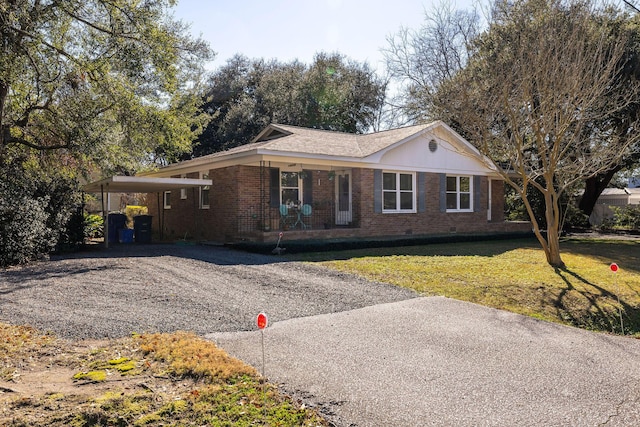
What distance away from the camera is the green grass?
334 inches

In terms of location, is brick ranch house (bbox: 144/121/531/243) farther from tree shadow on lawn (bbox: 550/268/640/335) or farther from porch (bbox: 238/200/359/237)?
tree shadow on lawn (bbox: 550/268/640/335)

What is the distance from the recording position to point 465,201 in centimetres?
2177

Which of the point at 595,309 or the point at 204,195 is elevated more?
the point at 204,195

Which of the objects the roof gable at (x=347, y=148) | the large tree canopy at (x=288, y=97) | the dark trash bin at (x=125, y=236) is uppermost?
the large tree canopy at (x=288, y=97)

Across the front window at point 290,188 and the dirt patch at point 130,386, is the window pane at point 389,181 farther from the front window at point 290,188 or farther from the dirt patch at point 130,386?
the dirt patch at point 130,386

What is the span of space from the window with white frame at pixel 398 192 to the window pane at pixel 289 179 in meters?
3.54

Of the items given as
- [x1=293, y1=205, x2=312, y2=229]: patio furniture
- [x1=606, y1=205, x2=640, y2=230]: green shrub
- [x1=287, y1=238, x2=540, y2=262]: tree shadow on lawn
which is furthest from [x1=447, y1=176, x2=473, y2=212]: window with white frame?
[x1=606, y1=205, x2=640, y2=230]: green shrub

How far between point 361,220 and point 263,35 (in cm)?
720

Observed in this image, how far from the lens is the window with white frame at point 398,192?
62.0ft

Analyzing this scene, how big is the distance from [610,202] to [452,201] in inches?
869

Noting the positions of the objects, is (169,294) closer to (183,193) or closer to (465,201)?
(183,193)

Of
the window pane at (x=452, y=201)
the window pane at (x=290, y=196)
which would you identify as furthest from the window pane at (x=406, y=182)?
the window pane at (x=290, y=196)

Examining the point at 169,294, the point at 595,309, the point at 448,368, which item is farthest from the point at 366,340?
the point at 595,309

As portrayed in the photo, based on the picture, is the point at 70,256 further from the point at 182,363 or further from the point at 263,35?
the point at 182,363
